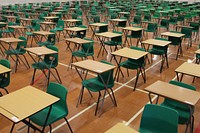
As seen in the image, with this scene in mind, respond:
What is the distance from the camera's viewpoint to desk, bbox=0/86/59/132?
2377mm

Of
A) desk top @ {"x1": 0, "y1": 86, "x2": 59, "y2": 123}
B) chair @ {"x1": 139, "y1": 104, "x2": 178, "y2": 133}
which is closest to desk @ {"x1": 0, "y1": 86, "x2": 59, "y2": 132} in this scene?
desk top @ {"x1": 0, "y1": 86, "x2": 59, "y2": 123}

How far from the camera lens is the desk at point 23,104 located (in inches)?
93.6

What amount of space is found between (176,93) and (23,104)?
213 cm

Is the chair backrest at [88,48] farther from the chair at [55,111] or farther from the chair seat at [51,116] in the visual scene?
the chair seat at [51,116]

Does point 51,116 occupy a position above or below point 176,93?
below

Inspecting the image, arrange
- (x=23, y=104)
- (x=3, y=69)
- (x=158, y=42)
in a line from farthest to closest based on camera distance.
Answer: (x=158, y=42), (x=3, y=69), (x=23, y=104)

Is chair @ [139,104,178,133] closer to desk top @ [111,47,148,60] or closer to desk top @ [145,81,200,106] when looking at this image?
desk top @ [145,81,200,106]

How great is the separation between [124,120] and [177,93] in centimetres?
123

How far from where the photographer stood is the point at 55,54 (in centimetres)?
506

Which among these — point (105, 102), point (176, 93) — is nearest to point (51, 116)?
point (105, 102)

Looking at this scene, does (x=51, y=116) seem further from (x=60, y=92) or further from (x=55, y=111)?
(x=60, y=92)

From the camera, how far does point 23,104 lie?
2.60 metres

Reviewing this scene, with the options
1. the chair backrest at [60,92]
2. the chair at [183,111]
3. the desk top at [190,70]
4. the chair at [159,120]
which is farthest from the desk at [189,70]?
the chair backrest at [60,92]

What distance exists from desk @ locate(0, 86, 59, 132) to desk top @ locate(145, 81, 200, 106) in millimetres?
1522
